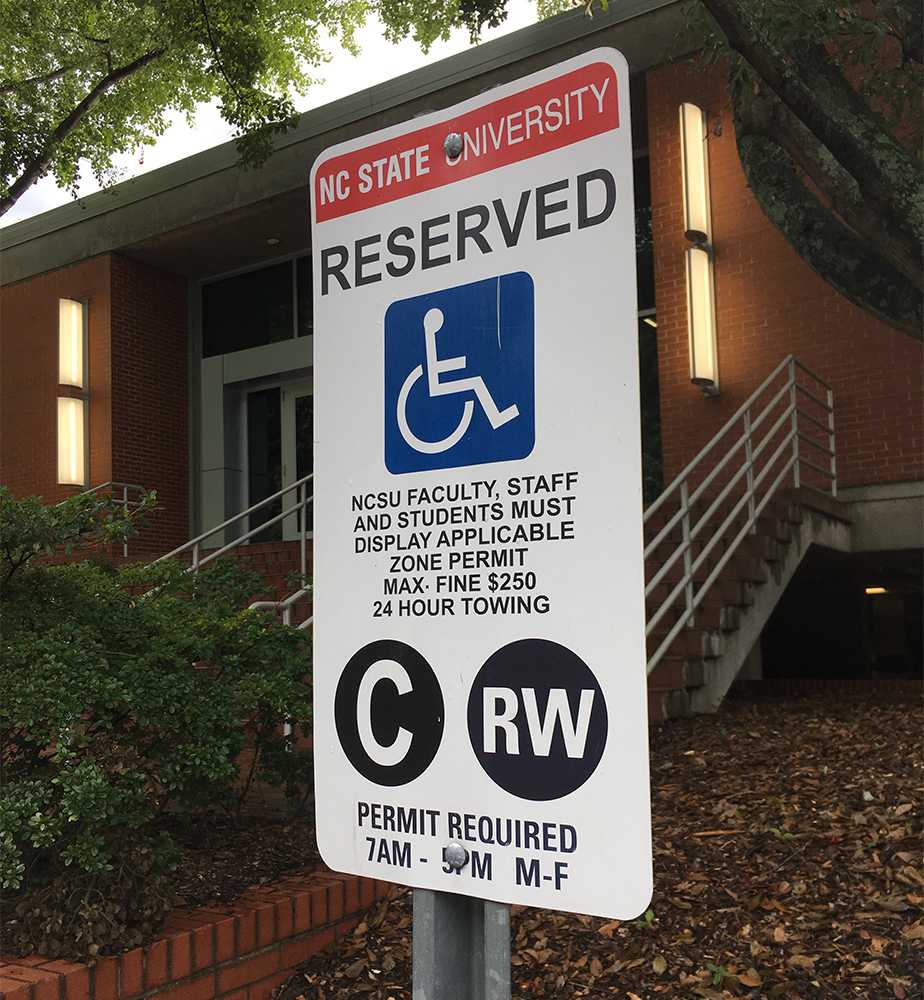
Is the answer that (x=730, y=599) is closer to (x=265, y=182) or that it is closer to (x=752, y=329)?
(x=752, y=329)

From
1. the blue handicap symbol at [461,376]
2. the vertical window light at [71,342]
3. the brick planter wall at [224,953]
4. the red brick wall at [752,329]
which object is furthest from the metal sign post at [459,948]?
A: the vertical window light at [71,342]

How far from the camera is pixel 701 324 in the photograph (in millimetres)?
11172

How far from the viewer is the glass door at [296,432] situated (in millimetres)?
17062

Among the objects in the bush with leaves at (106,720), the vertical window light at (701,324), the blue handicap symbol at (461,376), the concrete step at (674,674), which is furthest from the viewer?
the vertical window light at (701,324)

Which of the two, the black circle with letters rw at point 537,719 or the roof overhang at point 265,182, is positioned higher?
the roof overhang at point 265,182

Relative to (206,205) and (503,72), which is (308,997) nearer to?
(503,72)

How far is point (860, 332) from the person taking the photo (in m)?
10.8

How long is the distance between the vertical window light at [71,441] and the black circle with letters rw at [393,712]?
1529cm

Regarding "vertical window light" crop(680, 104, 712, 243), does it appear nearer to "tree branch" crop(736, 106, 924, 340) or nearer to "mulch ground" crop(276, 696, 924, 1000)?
"tree branch" crop(736, 106, 924, 340)

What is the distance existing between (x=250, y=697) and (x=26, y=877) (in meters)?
0.95

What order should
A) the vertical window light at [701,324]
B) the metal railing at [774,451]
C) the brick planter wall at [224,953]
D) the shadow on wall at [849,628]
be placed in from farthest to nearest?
the shadow on wall at [849,628] < the vertical window light at [701,324] < the metal railing at [774,451] < the brick planter wall at [224,953]

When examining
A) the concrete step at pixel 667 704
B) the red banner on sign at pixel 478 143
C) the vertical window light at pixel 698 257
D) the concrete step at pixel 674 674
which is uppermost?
the vertical window light at pixel 698 257

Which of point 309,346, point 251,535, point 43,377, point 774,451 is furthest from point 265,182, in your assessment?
point 774,451

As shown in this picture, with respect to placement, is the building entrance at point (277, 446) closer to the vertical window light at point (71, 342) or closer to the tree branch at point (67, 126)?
the vertical window light at point (71, 342)
